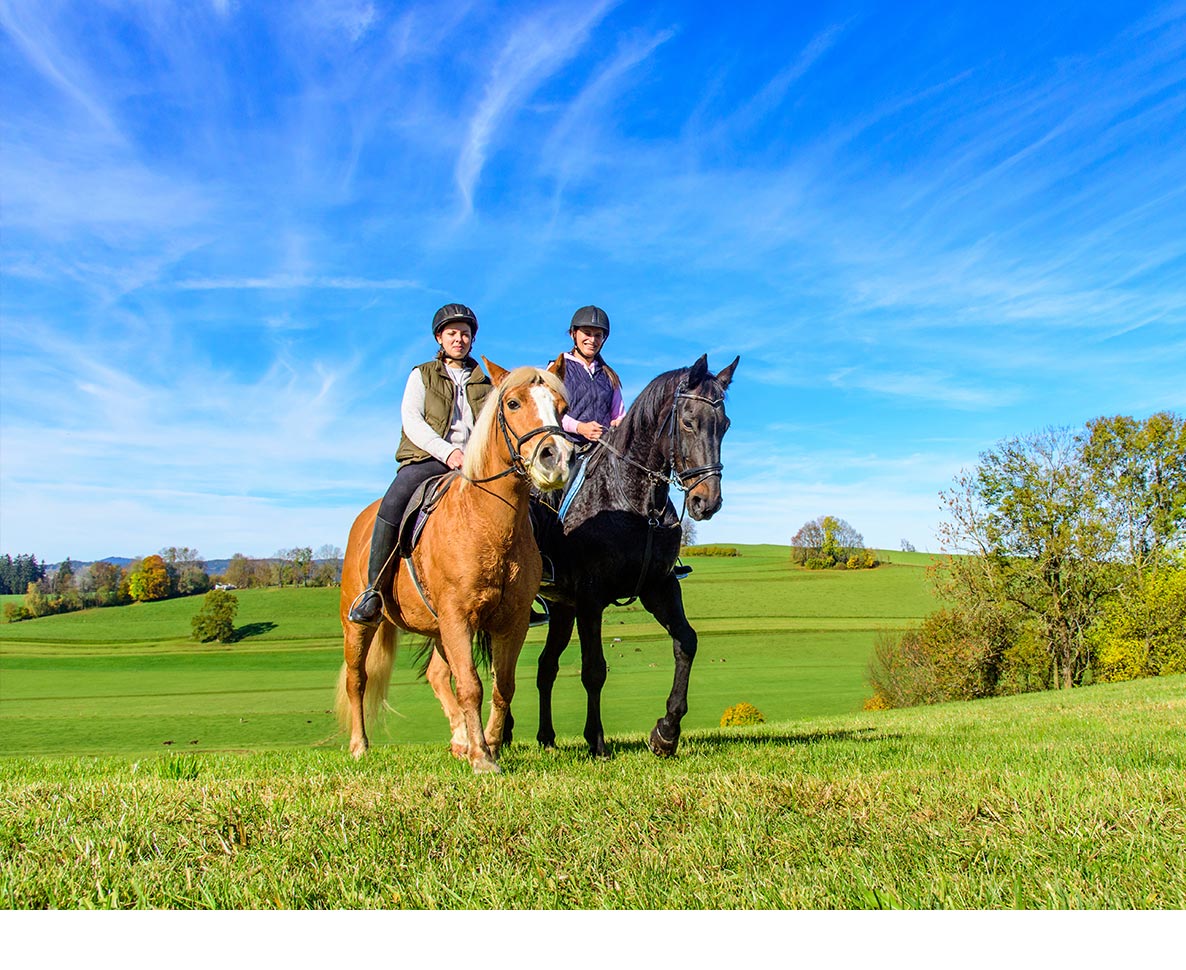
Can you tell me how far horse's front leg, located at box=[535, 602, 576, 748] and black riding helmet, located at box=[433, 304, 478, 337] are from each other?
2.89 meters

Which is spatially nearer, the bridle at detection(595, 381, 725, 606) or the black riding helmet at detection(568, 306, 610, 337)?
the bridle at detection(595, 381, 725, 606)

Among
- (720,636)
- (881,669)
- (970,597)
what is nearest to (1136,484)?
(970,597)

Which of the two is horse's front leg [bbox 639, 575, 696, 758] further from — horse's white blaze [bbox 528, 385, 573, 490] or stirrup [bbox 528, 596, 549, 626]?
horse's white blaze [bbox 528, 385, 573, 490]

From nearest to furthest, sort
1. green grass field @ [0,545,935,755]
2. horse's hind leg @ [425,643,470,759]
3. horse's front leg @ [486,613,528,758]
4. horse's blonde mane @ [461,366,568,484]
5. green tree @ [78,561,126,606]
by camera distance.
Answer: horse's blonde mane @ [461,366,568,484] → horse's front leg @ [486,613,528,758] → horse's hind leg @ [425,643,470,759] → green grass field @ [0,545,935,755] → green tree @ [78,561,126,606]

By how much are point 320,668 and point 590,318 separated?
169 ft

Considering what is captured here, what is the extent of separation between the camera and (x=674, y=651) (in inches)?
255

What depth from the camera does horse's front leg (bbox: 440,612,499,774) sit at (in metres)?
5.75

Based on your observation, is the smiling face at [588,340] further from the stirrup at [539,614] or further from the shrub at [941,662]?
the shrub at [941,662]

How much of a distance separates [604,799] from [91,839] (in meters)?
2.39

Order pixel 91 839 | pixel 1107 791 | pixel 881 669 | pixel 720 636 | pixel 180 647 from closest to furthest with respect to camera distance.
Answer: pixel 91 839 → pixel 1107 791 → pixel 881 669 → pixel 720 636 → pixel 180 647

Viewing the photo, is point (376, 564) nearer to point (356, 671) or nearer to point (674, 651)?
point (356, 671)

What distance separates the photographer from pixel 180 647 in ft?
205

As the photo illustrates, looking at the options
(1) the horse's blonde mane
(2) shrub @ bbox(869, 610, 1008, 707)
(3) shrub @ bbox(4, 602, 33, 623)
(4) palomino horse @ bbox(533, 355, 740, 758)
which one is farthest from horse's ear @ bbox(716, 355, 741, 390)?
(3) shrub @ bbox(4, 602, 33, 623)

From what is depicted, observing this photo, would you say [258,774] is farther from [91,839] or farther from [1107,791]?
[1107,791]
